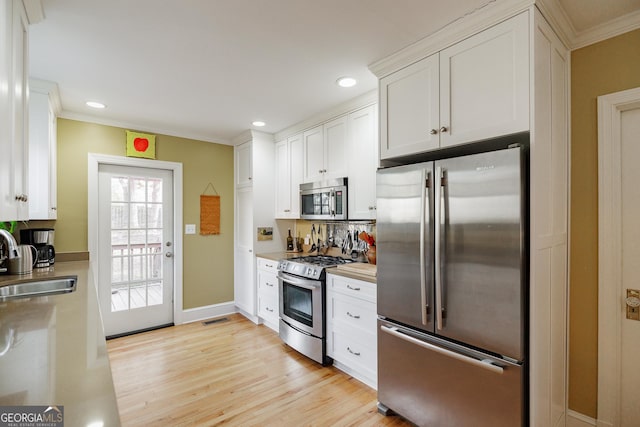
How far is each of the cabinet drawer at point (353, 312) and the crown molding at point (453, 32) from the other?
173cm

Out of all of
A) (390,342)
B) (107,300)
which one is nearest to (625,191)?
(390,342)

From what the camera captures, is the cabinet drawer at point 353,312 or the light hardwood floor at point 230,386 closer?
the light hardwood floor at point 230,386

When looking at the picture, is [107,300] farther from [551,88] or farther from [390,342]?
[551,88]

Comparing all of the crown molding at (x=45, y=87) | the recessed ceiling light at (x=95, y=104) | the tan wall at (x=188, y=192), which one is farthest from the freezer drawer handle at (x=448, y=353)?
the recessed ceiling light at (x=95, y=104)

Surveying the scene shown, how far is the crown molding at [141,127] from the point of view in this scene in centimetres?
328

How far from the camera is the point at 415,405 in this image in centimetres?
195

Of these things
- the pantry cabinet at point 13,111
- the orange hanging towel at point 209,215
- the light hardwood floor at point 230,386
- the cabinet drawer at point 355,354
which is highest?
the pantry cabinet at point 13,111

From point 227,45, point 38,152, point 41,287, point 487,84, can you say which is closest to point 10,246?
point 41,287

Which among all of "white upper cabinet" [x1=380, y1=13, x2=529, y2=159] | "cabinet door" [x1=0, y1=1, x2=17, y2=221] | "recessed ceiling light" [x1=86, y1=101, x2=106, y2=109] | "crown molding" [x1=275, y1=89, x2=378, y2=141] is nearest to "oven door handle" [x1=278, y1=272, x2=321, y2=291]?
"white upper cabinet" [x1=380, y1=13, x2=529, y2=159]

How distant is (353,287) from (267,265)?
1.45 meters

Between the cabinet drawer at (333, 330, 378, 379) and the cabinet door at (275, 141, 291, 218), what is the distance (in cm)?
169

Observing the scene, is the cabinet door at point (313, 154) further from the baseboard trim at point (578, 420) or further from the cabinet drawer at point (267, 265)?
the baseboard trim at point (578, 420)

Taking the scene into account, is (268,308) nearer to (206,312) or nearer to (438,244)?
(206,312)

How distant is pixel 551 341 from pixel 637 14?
1830 mm
